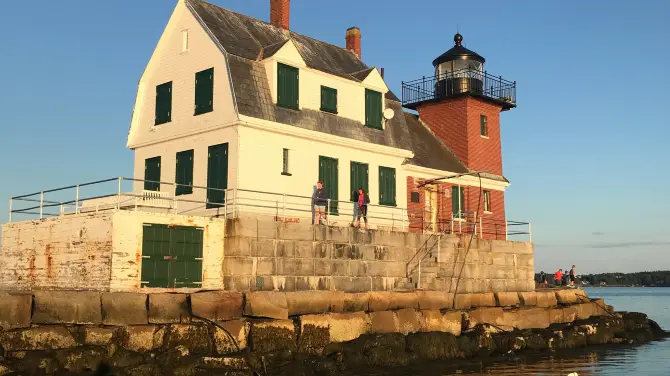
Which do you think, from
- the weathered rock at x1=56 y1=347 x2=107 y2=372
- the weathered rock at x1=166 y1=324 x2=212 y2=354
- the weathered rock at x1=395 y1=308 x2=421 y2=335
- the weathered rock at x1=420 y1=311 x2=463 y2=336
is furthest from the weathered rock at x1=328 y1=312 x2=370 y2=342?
the weathered rock at x1=56 y1=347 x2=107 y2=372

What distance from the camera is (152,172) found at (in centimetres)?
2664

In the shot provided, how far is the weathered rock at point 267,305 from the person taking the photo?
19312 millimetres

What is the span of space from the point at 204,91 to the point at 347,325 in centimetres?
993

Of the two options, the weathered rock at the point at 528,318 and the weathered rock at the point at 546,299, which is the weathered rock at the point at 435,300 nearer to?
the weathered rock at the point at 528,318

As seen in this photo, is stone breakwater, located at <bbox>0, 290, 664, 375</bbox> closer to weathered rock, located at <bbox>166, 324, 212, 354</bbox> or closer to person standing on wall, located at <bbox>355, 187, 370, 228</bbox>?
weathered rock, located at <bbox>166, 324, 212, 354</bbox>

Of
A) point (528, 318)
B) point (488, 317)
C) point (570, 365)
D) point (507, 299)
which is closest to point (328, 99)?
point (488, 317)

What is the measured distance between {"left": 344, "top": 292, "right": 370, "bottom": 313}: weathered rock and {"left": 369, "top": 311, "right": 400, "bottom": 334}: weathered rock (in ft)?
1.69

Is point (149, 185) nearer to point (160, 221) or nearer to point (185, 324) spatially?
point (160, 221)

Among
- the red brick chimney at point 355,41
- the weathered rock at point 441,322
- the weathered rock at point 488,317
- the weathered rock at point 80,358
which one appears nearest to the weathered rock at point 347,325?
the weathered rock at point 441,322

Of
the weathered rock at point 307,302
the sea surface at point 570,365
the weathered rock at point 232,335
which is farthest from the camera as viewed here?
the weathered rock at point 307,302

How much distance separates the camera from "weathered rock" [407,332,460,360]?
2136cm

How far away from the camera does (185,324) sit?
60.1 feet

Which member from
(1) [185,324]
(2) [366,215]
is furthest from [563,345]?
(1) [185,324]

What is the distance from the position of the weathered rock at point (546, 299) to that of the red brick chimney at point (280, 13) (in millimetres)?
15621
